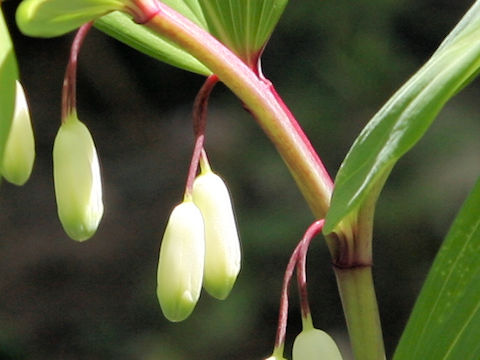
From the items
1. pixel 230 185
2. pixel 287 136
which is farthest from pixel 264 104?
pixel 230 185

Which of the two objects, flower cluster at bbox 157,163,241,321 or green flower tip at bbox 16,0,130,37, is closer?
green flower tip at bbox 16,0,130,37

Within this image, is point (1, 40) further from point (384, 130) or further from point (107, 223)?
point (107, 223)

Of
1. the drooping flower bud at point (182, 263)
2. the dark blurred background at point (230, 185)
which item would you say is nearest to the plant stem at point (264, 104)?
the drooping flower bud at point (182, 263)

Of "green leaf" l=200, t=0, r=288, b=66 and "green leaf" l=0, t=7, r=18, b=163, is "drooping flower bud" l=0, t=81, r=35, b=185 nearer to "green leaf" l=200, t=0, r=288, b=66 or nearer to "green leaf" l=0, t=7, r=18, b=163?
"green leaf" l=0, t=7, r=18, b=163

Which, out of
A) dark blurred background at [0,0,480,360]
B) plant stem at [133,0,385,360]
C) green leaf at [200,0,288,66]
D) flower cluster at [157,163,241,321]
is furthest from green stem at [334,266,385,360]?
dark blurred background at [0,0,480,360]

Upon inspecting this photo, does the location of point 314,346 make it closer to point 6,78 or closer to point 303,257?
point 303,257
